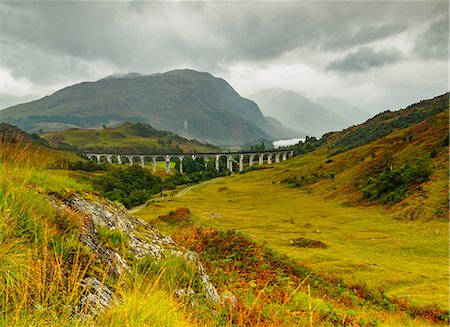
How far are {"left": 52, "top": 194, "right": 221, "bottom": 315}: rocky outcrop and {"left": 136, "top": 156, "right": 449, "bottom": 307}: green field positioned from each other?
15.0 metres

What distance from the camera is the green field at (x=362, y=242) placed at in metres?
25.9

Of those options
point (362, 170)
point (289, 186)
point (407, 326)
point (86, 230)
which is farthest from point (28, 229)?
point (289, 186)

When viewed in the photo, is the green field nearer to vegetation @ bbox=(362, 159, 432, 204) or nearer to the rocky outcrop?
vegetation @ bbox=(362, 159, 432, 204)

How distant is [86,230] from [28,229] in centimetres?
186

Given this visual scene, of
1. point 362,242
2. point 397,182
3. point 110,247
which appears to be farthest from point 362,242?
point 110,247

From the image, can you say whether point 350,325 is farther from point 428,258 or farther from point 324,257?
point 428,258

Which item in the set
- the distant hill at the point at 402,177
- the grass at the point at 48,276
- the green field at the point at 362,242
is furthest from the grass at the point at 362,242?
the grass at the point at 48,276

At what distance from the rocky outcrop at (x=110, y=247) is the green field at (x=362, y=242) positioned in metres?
15.0

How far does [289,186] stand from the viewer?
11631 cm

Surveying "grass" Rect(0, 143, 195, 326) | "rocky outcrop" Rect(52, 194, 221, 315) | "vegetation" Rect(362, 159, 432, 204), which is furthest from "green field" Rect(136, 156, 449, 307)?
"grass" Rect(0, 143, 195, 326)

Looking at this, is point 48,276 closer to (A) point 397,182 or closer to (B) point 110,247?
(B) point 110,247

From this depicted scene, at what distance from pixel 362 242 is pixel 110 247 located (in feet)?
131

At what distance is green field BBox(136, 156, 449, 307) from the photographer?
25.9 meters

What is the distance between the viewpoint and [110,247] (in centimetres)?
785
